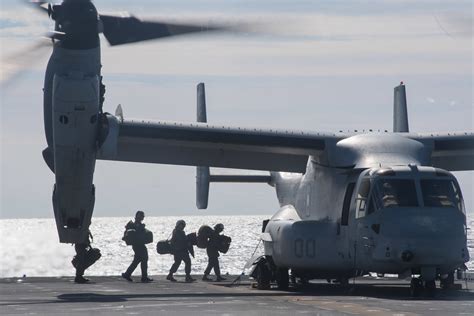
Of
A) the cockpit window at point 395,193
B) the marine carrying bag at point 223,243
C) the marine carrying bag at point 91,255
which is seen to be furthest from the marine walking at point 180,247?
the cockpit window at point 395,193

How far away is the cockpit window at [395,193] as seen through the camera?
24.2m

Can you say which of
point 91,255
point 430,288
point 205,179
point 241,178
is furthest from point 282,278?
point 205,179

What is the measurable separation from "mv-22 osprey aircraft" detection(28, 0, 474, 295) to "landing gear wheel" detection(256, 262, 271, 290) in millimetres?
24

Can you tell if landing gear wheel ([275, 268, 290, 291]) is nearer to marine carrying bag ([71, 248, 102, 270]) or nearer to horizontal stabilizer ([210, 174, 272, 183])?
marine carrying bag ([71, 248, 102, 270])

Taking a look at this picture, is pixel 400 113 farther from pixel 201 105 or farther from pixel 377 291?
pixel 377 291

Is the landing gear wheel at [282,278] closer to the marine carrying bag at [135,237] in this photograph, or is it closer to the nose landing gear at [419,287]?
the nose landing gear at [419,287]

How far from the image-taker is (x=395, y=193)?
79.7ft

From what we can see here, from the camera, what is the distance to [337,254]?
25.9 m

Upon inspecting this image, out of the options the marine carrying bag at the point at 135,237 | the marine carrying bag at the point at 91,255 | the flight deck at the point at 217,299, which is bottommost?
the flight deck at the point at 217,299

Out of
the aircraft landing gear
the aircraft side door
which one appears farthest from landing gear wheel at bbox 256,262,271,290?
the aircraft side door

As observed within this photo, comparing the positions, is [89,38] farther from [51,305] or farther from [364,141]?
[364,141]

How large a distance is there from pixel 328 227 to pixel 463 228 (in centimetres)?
339

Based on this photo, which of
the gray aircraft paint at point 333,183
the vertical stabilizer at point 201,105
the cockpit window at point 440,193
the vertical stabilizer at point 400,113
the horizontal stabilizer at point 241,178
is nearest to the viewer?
the gray aircraft paint at point 333,183

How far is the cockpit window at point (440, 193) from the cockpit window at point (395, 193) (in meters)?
0.26
